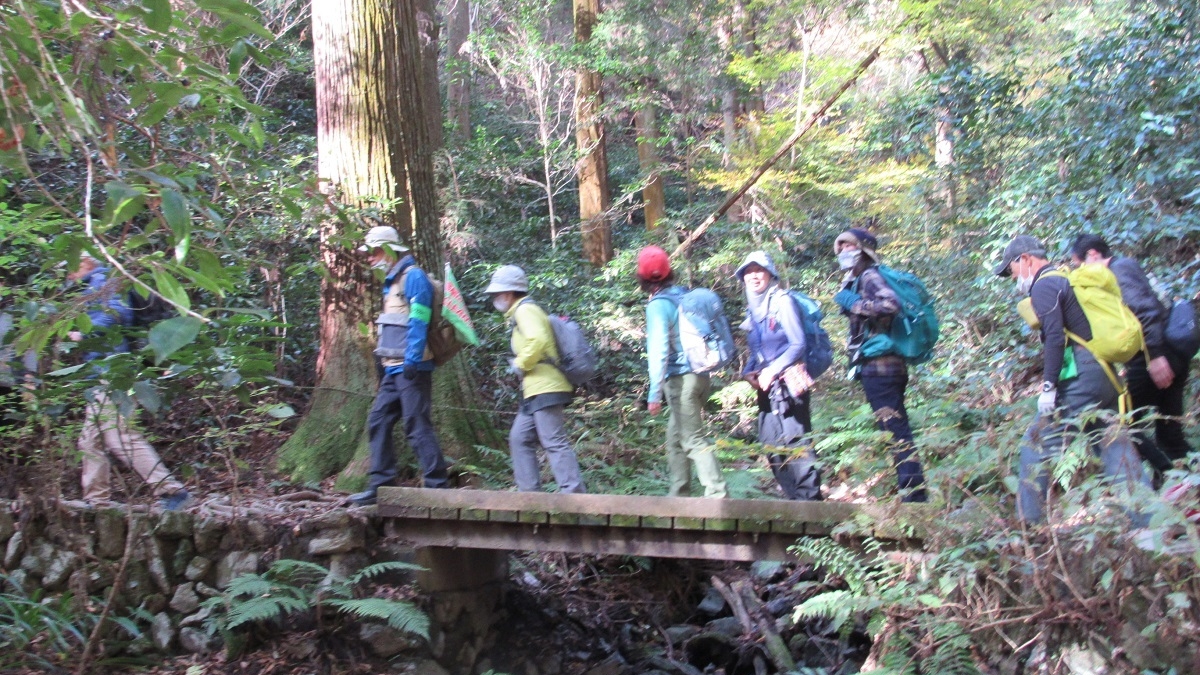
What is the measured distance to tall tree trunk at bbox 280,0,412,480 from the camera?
8180mm

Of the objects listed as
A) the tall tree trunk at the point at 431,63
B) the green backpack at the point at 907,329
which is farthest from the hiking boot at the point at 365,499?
the tall tree trunk at the point at 431,63

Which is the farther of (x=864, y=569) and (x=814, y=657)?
(x=814, y=657)

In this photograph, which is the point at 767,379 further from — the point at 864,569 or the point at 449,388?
the point at 449,388

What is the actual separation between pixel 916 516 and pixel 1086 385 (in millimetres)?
1246

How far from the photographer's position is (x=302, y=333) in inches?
420

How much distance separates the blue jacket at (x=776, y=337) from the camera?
6.48 meters

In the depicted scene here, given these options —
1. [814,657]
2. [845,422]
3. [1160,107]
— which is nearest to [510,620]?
[814,657]

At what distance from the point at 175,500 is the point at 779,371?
428 centimetres

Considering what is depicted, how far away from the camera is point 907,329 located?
6227mm

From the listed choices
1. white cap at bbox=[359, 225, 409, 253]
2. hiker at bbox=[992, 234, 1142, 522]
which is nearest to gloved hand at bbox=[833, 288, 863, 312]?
hiker at bbox=[992, 234, 1142, 522]

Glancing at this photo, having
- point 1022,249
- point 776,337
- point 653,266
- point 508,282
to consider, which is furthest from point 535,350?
point 1022,249

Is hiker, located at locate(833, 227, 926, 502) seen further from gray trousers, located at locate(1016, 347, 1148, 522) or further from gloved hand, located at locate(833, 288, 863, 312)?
gray trousers, located at locate(1016, 347, 1148, 522)

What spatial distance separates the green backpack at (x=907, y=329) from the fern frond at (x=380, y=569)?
3.55m

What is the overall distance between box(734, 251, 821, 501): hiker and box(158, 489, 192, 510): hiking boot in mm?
4020
